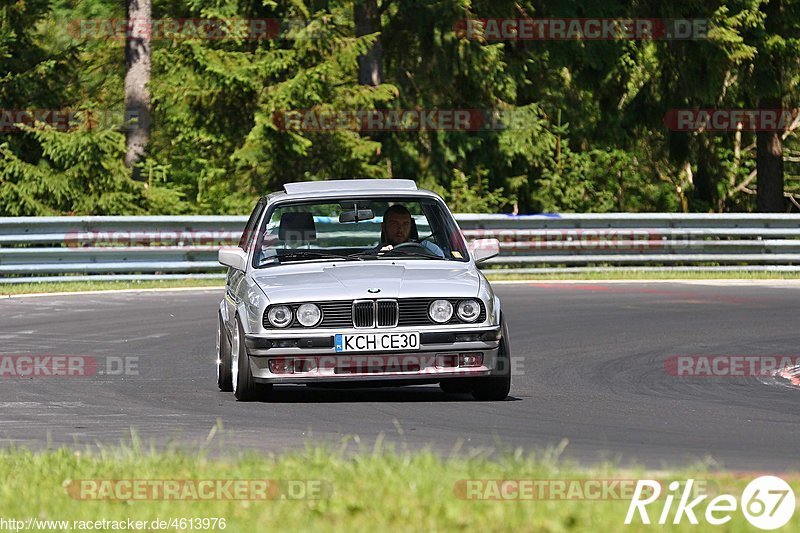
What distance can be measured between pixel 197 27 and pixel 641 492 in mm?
27975

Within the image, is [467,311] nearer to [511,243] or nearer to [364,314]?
[364,314]

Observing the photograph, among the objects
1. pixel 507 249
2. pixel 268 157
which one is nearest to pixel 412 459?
pixel 507 249

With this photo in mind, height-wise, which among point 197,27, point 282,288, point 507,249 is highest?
point 197,27

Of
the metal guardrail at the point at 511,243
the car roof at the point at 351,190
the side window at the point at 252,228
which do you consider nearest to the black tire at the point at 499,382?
the car roof at the point at 351,190

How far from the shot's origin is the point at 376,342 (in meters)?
11.0

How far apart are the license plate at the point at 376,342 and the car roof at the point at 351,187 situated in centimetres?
181

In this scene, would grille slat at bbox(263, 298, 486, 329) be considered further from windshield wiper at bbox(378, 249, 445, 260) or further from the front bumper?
windshield wiper at bbox(378, 249, 445, 260)

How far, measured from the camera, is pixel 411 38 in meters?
36.8

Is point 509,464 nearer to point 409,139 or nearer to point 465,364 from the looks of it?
point 465,364

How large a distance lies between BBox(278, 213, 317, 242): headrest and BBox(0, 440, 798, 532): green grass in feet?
11.7

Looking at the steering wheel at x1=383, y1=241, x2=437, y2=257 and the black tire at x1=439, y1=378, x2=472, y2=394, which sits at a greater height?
the steering wheel at x1=383, y1=241, x2=437, y2=257

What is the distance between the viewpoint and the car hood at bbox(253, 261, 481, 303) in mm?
11117

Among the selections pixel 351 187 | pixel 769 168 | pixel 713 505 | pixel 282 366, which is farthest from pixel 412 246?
pixel 769 168

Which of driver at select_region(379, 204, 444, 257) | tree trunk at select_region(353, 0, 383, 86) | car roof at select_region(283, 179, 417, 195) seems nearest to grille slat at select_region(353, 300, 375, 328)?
driver at select_region(379, 204, 444, 257)
